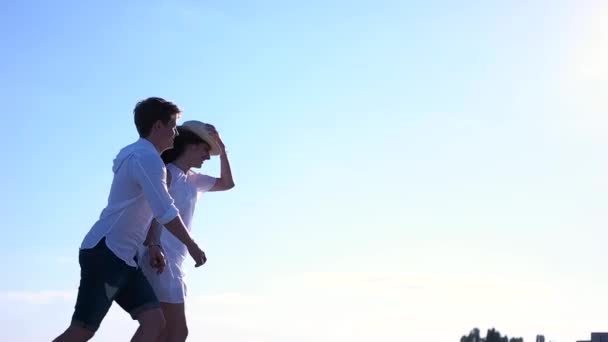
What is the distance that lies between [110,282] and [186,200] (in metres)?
1.64

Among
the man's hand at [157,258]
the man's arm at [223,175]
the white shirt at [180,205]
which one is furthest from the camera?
the man's arm at [223,175]

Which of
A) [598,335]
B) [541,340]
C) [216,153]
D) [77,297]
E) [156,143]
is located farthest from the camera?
[541,340]

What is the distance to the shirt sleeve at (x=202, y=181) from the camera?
9.62 m

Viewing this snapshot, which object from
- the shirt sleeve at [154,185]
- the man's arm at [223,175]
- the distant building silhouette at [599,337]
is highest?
the distant building silhouette at [599,337]

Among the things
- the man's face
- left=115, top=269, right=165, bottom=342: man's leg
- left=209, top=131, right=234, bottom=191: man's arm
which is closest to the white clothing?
left=209, top=131, right=234, bottom=191: man's arm

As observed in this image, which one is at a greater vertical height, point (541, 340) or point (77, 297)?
point (541, 340)

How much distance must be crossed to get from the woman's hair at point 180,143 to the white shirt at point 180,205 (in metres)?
0.09

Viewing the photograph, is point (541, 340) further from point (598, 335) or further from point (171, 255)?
point (171, 255)

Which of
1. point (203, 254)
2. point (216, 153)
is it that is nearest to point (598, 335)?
point (216, 153)

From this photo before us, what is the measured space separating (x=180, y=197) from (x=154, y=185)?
4.62 feet

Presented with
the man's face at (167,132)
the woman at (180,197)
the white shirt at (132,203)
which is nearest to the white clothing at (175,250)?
the woman at (180,197)

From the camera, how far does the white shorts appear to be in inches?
347

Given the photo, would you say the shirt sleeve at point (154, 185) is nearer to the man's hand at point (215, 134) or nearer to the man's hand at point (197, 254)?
the man's hand at point (197, 254)

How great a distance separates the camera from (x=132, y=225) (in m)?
7.88
